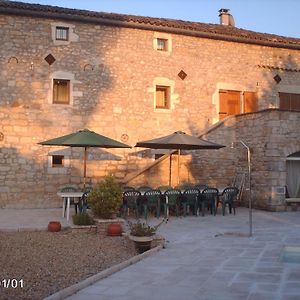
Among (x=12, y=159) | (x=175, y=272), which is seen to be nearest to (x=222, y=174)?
(x=12, y=159)

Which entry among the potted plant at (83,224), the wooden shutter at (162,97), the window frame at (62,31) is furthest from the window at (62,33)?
the potted plant at (83,224)

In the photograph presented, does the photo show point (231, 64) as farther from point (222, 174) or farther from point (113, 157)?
point (113, 157)

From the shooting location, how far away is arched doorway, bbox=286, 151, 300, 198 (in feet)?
41.0

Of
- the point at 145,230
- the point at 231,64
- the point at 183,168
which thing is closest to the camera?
the point at 145,230

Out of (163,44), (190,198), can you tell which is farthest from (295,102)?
(190,198)

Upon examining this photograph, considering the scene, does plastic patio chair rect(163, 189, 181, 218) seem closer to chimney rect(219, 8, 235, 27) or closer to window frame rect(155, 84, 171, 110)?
window frame rect(155, 84, 171, 110)

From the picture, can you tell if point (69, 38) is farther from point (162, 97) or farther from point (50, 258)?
point (50, 258)

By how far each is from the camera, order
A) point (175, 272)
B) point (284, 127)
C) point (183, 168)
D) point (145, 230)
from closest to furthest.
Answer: point (175, 272) → point (145, 230) → point (284, 127) → point (183, 168)

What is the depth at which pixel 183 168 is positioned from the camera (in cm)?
1341

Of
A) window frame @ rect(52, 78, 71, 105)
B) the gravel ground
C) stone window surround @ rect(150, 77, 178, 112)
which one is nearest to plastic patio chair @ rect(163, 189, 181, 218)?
the gravel ground

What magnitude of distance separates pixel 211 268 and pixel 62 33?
401 inches

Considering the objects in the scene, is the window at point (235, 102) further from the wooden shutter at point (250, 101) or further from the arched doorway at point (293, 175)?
the arched doorway at point (293, 175)

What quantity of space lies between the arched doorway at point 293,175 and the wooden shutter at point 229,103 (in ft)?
11.6

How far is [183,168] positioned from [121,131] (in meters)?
2.41
